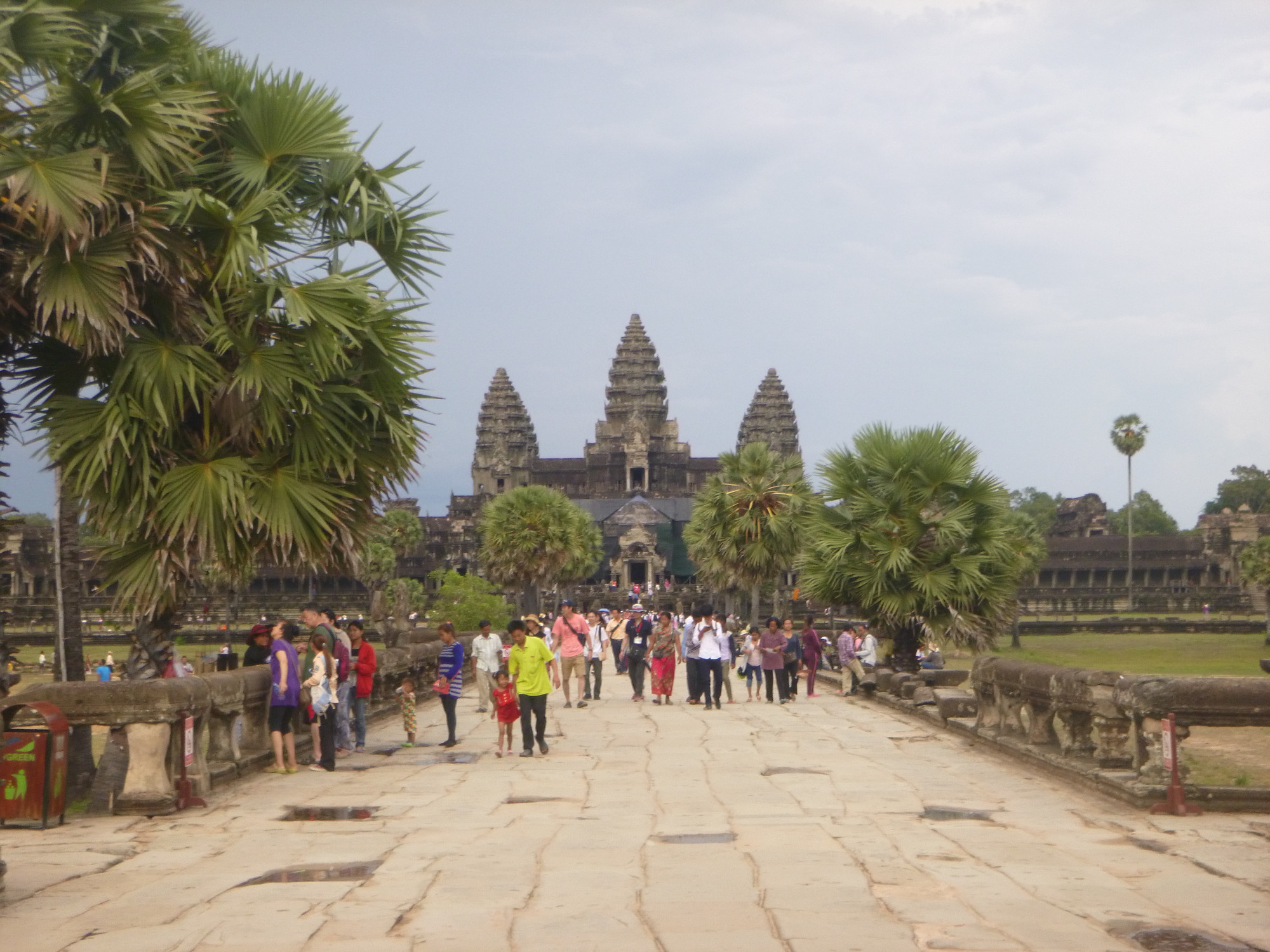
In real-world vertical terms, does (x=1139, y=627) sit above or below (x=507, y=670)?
below

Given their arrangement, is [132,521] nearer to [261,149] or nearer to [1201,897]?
[261,149]

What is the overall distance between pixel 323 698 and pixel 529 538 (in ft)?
131

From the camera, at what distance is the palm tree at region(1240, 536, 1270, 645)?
50906mm

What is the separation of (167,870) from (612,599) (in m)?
69.9

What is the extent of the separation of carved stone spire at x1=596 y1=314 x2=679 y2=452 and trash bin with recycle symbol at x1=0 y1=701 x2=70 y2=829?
11678 centimetres

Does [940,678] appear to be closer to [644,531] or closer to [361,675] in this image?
[361,675]

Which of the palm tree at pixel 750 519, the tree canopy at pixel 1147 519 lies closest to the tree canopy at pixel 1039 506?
the tree canopy at pixel 1147 519

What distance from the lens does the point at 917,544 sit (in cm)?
2256

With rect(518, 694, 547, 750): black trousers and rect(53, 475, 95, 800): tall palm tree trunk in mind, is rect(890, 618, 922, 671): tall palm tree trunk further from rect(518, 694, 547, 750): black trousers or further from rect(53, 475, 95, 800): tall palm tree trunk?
rect(53, 475, 95, 800): tall palm tree trunk

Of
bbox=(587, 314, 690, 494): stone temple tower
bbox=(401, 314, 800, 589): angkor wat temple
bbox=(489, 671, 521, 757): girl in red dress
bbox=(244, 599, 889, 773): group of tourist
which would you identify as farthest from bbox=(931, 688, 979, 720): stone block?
bbox=(587, 314, 690, 494): stone temple tower

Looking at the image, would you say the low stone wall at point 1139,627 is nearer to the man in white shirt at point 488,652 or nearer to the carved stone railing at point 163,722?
the man in white shirt at point 488,652

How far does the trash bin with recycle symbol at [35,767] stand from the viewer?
32.2ft

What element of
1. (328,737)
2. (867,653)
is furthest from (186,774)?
(867,653)

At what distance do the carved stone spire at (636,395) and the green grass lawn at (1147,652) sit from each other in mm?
72030
